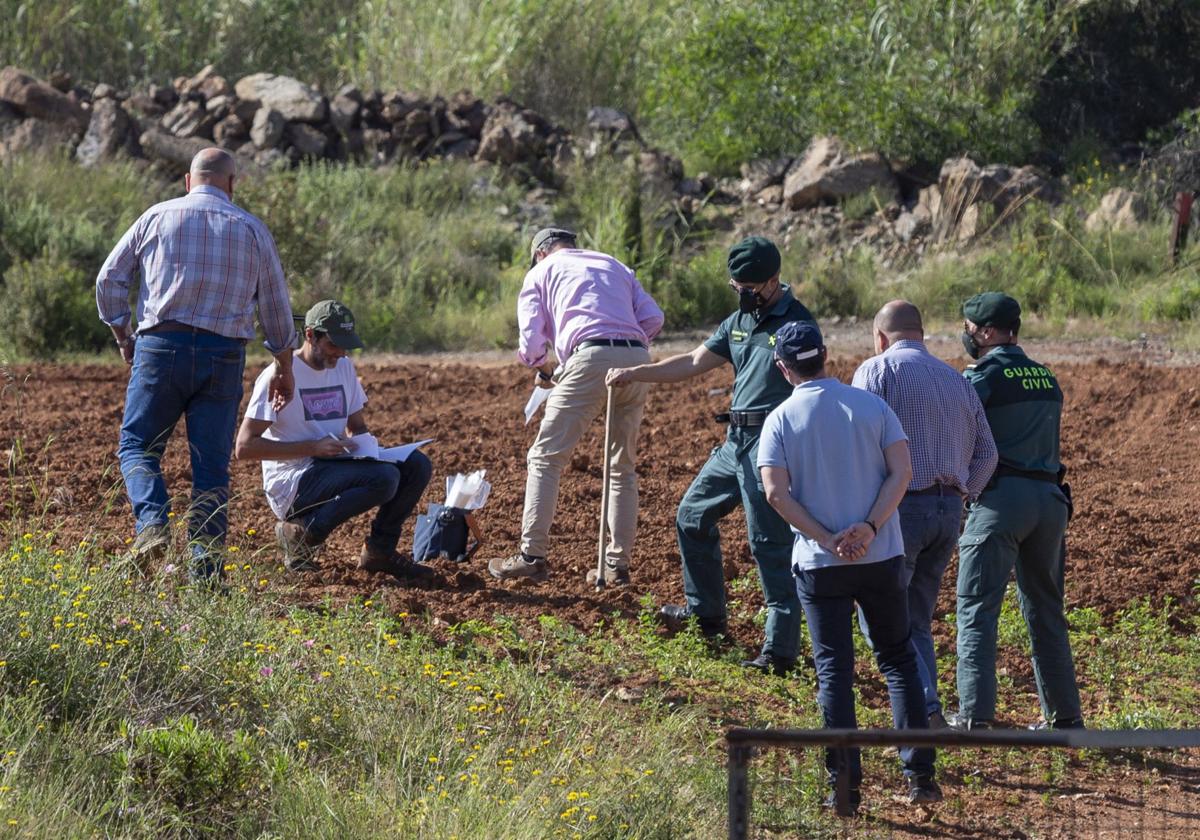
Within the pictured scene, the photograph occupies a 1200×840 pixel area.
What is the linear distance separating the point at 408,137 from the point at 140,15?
6224mm

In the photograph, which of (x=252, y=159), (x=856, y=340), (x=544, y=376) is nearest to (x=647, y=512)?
(x=544, y=376)

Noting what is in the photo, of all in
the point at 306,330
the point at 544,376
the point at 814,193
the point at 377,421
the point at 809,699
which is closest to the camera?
the point at 809,699

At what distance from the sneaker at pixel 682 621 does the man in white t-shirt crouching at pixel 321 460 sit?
4.24 feet

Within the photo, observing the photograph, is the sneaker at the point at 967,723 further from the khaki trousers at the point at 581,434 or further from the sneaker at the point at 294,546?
the sneaker at the point at 294,546

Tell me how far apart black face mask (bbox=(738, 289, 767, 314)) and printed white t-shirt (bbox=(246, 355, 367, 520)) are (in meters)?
1.86

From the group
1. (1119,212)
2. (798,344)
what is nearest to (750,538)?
(798,344)

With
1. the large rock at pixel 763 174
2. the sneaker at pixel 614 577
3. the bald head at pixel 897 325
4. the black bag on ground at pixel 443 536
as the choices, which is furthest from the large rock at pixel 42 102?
the bald head at pixel 897 325

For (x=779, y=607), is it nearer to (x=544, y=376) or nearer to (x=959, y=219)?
(x=544, y=376)

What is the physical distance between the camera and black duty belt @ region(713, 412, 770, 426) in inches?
261

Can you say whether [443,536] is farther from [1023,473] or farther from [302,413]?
[1023,473]

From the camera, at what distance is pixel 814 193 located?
65.9ft

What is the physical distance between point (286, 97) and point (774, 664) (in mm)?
16205

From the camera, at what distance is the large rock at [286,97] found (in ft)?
69.7

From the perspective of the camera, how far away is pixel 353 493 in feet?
24.1
